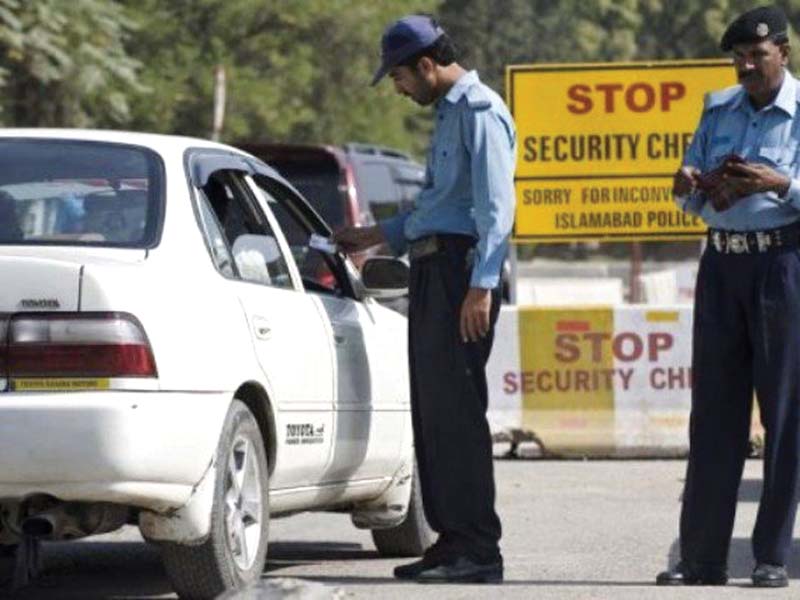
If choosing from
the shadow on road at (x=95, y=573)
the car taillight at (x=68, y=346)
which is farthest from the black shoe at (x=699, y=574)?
the car taillight at (x=68, y=346)

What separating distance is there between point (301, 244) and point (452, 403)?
3.93 feet

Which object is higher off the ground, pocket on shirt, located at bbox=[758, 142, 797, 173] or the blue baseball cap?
the blue baseball cap

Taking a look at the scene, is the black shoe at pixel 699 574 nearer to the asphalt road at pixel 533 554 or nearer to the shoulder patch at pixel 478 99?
the asphalt road at pixel 533 554

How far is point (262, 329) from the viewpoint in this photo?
8664mm

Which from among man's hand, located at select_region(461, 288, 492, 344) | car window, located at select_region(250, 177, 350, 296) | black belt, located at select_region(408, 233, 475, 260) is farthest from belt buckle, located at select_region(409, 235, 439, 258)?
car window, located at select_region(250, 177, 350, 296)

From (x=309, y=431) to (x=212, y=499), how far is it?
42.1 inches

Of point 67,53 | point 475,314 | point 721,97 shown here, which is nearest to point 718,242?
point 721,97

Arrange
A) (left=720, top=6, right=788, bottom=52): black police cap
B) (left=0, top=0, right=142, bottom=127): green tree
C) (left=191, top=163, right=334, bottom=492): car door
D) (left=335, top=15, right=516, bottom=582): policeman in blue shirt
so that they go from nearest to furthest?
1. (left=191, top=163, right=334, bottom=492): car door
2. (left=720, top=6, right=788, bottom=52): black police cap
3. (left=335, top=15, right=516, bottom=582): policeman in blue shirt
4. (left=0, top=0, right=142, bottom=127): green tree

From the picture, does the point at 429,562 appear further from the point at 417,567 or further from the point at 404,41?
the point at 404,41

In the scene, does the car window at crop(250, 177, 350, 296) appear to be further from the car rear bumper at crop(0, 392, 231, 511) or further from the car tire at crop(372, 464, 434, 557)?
the car rear bumper at crop(0, 392, 231, 511)

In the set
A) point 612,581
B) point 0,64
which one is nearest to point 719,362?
point 612,581

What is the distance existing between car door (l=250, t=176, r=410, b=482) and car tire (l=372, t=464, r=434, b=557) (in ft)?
1.13

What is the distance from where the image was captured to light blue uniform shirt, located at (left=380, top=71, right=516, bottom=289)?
9.06m

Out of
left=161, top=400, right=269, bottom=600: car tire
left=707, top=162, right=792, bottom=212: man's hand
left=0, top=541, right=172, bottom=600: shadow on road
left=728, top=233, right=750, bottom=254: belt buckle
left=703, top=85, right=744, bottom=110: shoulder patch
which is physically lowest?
left=0, top=541, right=172, bottom=600: shadow on road
